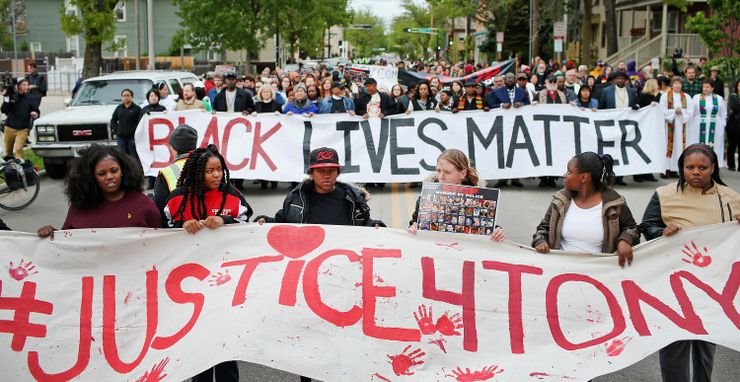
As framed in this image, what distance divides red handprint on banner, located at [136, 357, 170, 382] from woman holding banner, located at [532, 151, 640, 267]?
223cm

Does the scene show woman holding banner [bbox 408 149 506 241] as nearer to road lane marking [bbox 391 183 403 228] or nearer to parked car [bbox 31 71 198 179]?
road lane marking [bbox 391 183 403 228]

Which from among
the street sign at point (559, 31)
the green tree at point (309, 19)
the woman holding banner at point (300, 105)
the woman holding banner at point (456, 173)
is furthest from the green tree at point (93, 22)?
the green tree at point (309, 19)

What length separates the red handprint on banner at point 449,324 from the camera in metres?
5.15

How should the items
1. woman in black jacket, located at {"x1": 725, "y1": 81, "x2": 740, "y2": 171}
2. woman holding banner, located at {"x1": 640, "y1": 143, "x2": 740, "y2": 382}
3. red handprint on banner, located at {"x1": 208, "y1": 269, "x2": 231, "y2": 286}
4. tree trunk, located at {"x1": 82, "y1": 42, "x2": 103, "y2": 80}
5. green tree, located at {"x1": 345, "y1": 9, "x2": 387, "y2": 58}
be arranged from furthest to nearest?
1. green tree, located at {"x1": 345, "y1": 9, "x2": 387, "y2": 58}
2. tree trunk, located at {"x1": 82, "y1": 42, "x2": 103, "y2": 80}
3. woman in black jacket, located at {"x1": 725, "y1": 81, "x2": 740, "y2": 171}
4. red handprint on banner, located at {"x1": 208, "y1": 269, "x2": 231, "y2": 286}
5. woman holding banner, located at {"x1": 640, "y1": 143, "x2": 740, "y2": 382}

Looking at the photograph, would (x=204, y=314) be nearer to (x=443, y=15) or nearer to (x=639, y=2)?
(x=639, y=2)

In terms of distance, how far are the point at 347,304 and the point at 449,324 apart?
595 mm

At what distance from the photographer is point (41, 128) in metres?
16.2

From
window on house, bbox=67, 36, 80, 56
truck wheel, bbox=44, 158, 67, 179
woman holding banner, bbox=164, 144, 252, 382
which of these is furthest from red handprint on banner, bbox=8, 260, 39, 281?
window on house, bbox=67, 36, 80, 56

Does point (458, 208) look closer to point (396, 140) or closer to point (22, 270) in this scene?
point (22, 270)

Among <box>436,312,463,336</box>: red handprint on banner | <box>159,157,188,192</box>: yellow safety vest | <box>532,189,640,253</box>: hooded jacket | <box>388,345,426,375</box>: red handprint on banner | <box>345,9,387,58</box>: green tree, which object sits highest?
<box>345,9,387,58</box>: green tree

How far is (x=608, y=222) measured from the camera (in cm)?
526

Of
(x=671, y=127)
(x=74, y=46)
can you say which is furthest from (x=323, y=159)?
(x=74, y=46)

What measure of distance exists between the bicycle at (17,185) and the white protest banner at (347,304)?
26.2 ft

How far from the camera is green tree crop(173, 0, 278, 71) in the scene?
4494 centimetres
